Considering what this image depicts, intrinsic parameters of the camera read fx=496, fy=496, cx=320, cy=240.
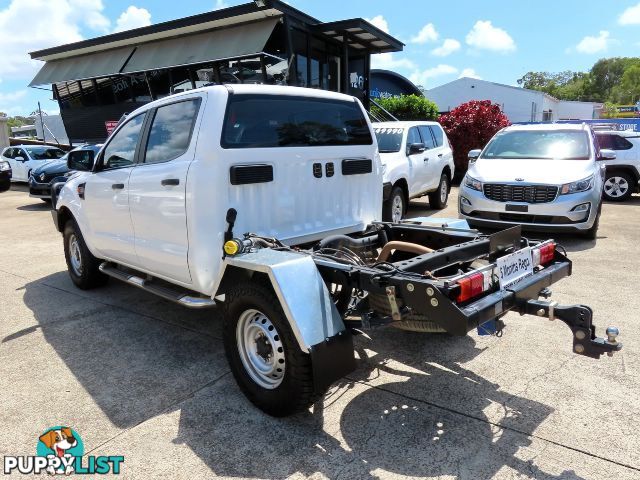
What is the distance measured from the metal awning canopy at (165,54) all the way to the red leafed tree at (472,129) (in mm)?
6971

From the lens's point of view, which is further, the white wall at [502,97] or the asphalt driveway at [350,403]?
the white wall at [502,97]

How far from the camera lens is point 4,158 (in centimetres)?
1938

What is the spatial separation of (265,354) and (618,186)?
1223 cm

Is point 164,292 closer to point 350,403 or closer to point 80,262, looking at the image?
point 350,403

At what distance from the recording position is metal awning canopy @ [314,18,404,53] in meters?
Answer: 16.7

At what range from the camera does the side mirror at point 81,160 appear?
17.3ft

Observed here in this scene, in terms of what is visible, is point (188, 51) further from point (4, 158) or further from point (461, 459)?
point (461, 459)

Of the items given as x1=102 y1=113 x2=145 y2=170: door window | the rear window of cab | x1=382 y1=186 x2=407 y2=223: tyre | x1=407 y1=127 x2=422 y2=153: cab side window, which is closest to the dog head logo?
the rear window of cab

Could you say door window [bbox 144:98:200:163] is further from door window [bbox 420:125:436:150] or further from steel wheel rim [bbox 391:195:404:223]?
door window [bbox 420:125:436:150]

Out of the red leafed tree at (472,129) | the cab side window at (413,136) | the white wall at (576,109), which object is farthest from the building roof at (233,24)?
the white wall at (576,109)

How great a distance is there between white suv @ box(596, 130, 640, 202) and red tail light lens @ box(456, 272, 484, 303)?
10997 millimetres

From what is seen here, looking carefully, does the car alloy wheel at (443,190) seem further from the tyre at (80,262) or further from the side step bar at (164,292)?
the side step bar at (164,292)

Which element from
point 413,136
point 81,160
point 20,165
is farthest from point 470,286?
point 20,165

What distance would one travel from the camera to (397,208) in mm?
9195
